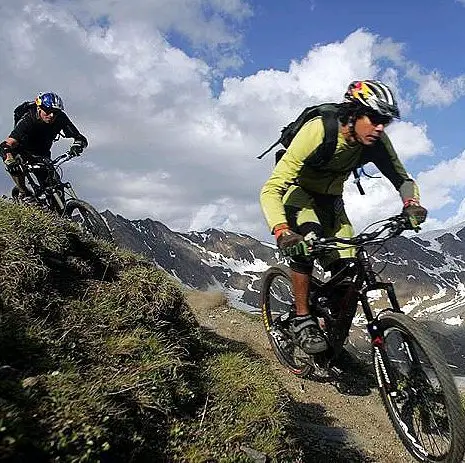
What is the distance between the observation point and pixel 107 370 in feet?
14.5

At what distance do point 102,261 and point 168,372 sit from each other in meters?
2.44

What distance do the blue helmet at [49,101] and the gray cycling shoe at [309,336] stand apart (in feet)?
20.5

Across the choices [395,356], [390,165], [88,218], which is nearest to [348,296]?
[395,356]

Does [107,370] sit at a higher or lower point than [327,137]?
lower

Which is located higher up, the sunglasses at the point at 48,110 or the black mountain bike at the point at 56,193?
the sunglasses at the point at 48,110

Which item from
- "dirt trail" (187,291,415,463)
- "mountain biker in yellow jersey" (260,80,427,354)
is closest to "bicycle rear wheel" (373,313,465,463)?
"dirt trail" (187,291,415,463)

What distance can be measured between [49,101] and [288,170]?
18.4 feet

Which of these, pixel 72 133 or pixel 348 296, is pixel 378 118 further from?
pixel 72 133

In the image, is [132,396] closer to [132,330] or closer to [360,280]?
[132,330]

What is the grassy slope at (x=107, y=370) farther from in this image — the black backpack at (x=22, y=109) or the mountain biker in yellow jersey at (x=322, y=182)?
the black backpack at (x=22, y=109)

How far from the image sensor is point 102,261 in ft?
22.1

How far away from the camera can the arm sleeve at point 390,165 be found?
22.0 feet

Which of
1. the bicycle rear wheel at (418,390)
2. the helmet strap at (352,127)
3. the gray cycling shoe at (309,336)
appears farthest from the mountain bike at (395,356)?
the helmet strap at (352,127)

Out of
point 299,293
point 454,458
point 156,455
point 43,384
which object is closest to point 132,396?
point 156,455
